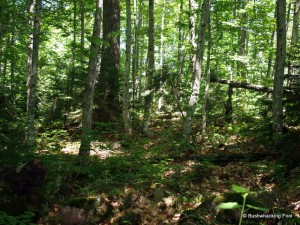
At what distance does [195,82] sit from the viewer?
979 centimetres

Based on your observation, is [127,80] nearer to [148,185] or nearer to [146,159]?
[146,159]

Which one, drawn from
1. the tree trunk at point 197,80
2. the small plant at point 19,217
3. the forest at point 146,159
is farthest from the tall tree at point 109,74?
the small plant at point 19,217

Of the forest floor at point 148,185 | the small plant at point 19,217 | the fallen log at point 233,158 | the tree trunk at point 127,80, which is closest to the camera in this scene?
the small plant at point 19,217

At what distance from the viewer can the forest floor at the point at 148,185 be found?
5227 mm

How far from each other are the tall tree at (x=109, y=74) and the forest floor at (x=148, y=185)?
459cm

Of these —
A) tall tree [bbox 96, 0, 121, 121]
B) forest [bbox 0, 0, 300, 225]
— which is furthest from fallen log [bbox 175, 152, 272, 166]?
tall tree [bbox 96, 0, 121, 121]

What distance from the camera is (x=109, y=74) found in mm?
12703

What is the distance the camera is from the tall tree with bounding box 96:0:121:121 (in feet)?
41.4

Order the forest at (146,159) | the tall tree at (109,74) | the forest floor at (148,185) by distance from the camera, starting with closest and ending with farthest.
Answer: the forest at (146,159)
the forest floor at (148,185)
the tall tree at (109,74)

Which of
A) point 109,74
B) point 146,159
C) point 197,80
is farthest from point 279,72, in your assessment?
point 109,74

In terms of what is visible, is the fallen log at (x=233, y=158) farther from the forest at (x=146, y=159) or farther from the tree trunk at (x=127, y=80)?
the tree trunk at (x=127, y=80)

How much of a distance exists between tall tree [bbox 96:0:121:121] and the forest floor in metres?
4.59

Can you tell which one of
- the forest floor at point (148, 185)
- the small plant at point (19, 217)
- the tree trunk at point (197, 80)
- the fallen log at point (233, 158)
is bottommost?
the forest floor at point (148, 185)

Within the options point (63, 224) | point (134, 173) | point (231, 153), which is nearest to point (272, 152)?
point (231, 153)
